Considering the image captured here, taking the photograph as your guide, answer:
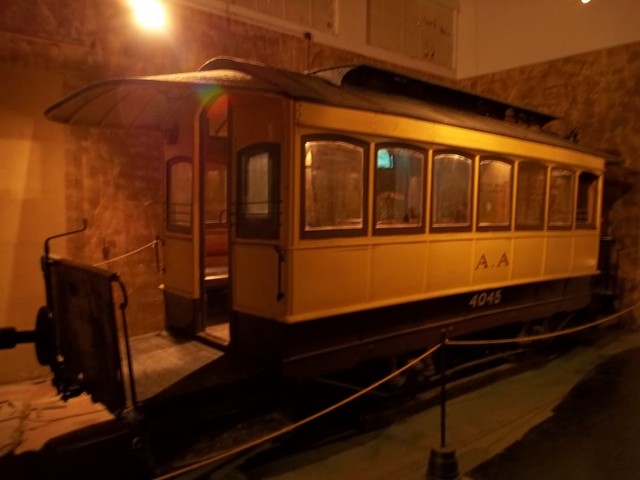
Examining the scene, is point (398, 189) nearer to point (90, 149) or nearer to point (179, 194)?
point (179, 194)

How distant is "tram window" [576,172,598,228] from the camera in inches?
316

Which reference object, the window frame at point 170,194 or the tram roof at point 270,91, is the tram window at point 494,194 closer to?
the tram roof at point 270,91

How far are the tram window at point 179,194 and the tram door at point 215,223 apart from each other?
0.21m

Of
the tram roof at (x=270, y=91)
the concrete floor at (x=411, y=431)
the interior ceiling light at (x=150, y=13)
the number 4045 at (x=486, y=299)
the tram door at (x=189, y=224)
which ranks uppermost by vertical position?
the interior ceiling light at (x=150, y=13)

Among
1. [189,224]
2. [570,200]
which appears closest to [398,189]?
[189,224]

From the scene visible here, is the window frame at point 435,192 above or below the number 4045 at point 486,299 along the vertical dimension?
above

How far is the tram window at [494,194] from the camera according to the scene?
6.01m

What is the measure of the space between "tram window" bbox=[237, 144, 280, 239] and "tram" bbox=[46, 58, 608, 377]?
2 centimetres

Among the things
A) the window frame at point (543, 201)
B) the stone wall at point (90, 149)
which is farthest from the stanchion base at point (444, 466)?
the stone wall at point (90, 149)

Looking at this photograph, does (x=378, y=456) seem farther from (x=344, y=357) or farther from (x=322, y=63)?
(x=322, y=63)

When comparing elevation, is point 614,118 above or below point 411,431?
above

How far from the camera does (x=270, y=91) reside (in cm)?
409

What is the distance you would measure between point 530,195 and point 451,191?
Result: 177cm

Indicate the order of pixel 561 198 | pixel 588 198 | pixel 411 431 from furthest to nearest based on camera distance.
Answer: pixel 588 198 < pixel 561 198 < pixel 411 431
